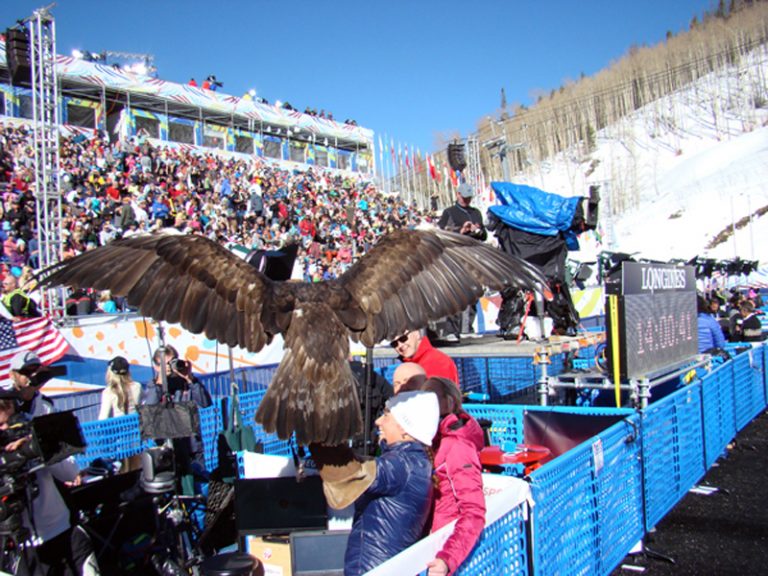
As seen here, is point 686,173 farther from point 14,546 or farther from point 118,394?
point 14,546

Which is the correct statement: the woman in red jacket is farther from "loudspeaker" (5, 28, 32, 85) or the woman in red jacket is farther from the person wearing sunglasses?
"loudspeaker" (5, 28, 32, 85)

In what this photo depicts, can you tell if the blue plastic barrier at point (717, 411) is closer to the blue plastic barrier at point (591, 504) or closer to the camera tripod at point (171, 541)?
the blue plastic barrier at point (591, 504)

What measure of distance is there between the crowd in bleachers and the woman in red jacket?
A: 30.6 ft

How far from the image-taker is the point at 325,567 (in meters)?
3.56

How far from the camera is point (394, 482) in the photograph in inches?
95.7

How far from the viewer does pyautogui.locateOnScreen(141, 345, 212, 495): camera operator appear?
5.38 meters

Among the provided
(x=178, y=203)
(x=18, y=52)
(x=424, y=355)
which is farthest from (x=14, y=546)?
(x=178, y=203)

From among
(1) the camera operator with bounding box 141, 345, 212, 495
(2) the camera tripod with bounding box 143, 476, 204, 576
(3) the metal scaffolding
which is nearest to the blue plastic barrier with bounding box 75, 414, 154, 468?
(1) the camera operator with bounding box 141, 345, 212, 495

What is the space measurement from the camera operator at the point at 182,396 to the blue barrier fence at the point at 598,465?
0.89 feet

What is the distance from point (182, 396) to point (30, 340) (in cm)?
249

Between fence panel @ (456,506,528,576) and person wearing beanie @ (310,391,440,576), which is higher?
person wearing beanie @ (310,391,440,576)

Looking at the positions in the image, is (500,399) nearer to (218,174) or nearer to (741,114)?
(218,174)

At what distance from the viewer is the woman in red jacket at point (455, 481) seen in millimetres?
2320

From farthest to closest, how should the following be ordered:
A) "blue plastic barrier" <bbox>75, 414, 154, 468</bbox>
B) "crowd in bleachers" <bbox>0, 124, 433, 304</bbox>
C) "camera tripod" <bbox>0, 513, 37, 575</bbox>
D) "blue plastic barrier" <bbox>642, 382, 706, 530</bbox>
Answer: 1. "crowd in bleachers" <bbox>0, 124, 433, 304</bbox>
2. "blue plastic barrier" <bbox>75, 414, 154, 468</bbox>
3. "blue plastic barrier" <bbox>642, 382, 706, 530</bbox>
4. "camera tripod" <bbox>0, 513, 37, 575</bbox>
